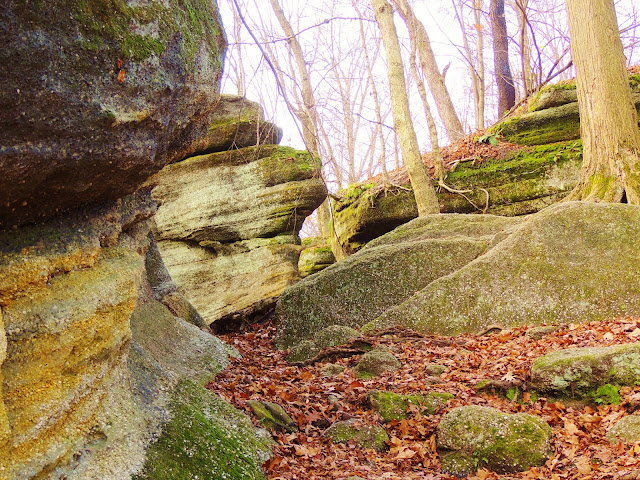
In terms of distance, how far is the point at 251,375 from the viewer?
6.43 meters

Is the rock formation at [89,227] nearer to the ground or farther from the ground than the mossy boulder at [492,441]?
farther from the ground

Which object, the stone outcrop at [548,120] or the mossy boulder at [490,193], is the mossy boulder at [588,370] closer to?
the mossy boulder at [490,193]

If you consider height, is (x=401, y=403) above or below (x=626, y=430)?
above

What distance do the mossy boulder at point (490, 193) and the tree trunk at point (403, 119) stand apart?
1007 millimetres

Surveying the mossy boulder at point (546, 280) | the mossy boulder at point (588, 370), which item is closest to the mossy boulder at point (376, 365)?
the mossy boulder at point (546, 280)

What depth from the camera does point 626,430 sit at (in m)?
4.25

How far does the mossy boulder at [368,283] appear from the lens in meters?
8.68

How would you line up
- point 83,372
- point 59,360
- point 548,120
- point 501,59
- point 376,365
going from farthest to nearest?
point 501,59 < point 548,120 < point 376,365 < point 83,372 < point 59,360

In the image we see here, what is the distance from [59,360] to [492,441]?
338cm

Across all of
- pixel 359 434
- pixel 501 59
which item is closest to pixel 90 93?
pixel 359 434

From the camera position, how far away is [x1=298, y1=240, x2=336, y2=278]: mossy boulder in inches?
587

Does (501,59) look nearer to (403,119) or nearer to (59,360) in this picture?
(403,119)

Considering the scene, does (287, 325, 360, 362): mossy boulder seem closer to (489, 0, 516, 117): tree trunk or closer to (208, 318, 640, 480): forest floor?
(208, 318, 640, 480): forest floor

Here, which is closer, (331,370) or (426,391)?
Result: (426,391)
